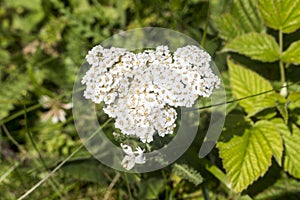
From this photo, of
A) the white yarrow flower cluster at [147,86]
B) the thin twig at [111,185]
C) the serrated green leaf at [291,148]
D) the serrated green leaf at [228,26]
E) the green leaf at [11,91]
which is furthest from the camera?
the green leaf at [11,91]

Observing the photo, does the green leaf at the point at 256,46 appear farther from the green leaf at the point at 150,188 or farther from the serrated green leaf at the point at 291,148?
the green leaf at the point at 150,188

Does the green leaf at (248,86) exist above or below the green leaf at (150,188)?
above

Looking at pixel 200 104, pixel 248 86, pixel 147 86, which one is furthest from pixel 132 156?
pixel 248 86

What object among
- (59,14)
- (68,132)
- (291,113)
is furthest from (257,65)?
(59,14)

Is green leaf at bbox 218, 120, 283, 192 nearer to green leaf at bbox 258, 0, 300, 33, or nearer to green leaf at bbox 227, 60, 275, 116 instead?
green leaf at bbox 227, 60, 275, 116

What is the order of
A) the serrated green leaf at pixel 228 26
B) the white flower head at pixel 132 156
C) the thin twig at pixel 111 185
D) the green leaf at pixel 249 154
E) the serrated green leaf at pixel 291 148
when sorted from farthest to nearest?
1. the serrated green leaf at pixel 228 26
2. the thin twig at pixel 111 185
3. the serrated green leaf at pixel 291 148
4. the green leaf at pixel 249 154
5. the white flower head at pixel 132 156

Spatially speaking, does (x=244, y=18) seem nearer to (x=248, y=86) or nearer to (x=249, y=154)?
(x=248, y=86)

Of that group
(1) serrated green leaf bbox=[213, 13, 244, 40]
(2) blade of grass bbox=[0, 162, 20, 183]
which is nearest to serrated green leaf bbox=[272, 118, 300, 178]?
(1) serrated green leaf bbox=[213, 13, 244, 40]

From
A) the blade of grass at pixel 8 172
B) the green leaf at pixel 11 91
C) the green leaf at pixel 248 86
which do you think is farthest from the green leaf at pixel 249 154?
the green leaf at pixel 11 91
